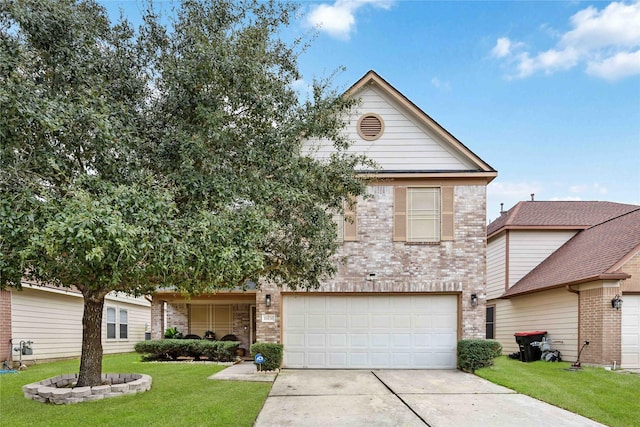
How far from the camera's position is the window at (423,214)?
11453mm

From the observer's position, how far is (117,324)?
665 inches

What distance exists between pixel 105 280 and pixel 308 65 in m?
5.14

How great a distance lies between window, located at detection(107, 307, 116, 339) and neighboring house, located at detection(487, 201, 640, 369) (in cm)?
1550

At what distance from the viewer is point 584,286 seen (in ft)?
38.0

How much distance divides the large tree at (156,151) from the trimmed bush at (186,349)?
554 cm

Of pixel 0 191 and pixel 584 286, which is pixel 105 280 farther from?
pixel 584 286

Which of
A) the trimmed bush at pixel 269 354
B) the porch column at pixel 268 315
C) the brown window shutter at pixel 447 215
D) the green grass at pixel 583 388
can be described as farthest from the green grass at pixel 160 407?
the brown window shutter at pixel 447 215

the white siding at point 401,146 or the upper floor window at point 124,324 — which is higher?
the white siding at point 401,146

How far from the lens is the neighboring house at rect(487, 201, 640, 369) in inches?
424

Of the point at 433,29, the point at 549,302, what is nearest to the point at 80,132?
the point at 433,29

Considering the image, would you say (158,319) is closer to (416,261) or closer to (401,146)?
(416,261)

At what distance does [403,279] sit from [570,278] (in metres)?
5.08

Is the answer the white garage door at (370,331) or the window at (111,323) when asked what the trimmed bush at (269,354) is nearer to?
the white garage door at (370,331)

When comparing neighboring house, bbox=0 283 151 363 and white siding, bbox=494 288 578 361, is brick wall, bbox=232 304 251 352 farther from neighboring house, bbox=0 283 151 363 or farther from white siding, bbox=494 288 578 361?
white siding, bbox=494 288 578 361
